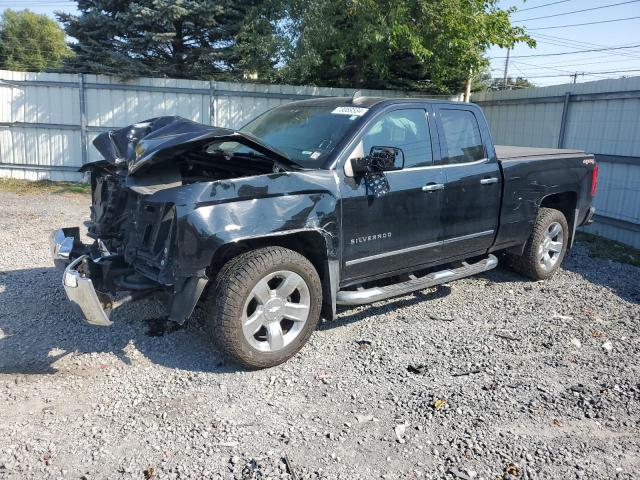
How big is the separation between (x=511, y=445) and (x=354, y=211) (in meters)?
1.97

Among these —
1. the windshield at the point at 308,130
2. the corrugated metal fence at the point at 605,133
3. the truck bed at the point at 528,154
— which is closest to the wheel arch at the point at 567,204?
the truck bed at the point at 528,154

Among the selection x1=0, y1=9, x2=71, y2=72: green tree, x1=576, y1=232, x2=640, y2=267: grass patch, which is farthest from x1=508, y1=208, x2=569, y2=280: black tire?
x1=0, y1=9, x2=71, y2=72: green tree

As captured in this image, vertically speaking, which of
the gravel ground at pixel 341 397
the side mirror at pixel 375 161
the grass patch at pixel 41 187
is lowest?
the gravel ground at pixel 341 397

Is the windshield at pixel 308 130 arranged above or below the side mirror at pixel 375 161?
above

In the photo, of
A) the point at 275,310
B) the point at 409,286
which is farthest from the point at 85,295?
the point at 409,286

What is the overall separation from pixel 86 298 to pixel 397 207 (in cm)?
246

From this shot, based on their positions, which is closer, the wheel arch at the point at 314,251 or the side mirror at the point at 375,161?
the wheel arch at the point at 314,251

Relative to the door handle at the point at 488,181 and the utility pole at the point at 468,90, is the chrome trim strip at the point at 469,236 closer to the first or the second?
the door handle at the point at 488,181

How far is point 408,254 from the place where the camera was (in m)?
4.74

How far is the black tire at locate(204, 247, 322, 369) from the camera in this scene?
3.71m

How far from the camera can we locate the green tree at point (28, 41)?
37312 mm

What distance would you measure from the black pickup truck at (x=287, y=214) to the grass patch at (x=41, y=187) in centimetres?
712

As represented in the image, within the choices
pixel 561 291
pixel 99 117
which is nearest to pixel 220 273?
pixel 561 291

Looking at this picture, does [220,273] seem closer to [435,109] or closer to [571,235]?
[435,109]
